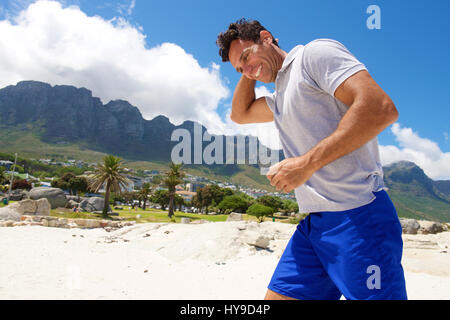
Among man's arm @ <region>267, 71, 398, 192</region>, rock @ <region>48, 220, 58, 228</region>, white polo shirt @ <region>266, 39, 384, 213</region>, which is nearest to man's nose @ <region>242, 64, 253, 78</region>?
white polo shirt @ <region>266, 39, 384, 213</region>

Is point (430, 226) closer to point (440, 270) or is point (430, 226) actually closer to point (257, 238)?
point (440, 270)

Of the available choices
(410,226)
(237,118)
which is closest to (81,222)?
(237,118)

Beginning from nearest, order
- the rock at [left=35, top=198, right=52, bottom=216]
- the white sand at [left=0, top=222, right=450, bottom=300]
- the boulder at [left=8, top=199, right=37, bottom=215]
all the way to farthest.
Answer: the white sand at [left=0, top=222, right=450, bottom=300]
the boulder at [left=8, top=199, right=37, bottom=215]
the rock at [left=35, top=198, right=52, bottom=216]

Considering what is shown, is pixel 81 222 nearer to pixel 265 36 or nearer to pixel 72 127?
pixel 265 36

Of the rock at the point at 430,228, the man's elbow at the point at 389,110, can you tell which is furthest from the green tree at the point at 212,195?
the man's elbow at the point at 389,110

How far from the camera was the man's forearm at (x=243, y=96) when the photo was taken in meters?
1.88

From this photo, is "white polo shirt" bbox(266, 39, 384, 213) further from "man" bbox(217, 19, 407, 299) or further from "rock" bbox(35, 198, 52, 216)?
"rock" bbox(35, 198, 52, 216)

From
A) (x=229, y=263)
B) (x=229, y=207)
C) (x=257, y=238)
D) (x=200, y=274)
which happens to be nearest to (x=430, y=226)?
(x=257, y=238)

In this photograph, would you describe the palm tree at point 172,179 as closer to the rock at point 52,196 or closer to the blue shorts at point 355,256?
the rock at point 52,196

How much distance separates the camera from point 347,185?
1223 mm

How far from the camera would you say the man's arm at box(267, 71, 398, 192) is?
106 centimetres

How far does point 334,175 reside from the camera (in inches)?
49.0
